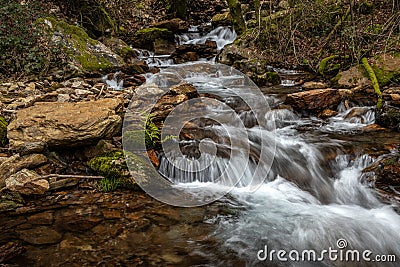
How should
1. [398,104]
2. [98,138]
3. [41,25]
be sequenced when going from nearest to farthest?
[98,138]
[398,104]
[41,25]

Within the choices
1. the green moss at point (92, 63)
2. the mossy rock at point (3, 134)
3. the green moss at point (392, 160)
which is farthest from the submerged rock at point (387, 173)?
the green moss at point (92, 63)

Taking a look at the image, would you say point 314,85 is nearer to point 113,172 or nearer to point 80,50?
point 113,172

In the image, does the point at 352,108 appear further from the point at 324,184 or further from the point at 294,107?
the point at 324,184

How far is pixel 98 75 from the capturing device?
8.94 m

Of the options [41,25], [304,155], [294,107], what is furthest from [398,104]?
[41,25]

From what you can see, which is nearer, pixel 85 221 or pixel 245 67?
pixel 85 221

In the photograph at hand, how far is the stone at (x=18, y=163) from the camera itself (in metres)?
3.83

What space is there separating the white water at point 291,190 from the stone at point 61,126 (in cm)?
118

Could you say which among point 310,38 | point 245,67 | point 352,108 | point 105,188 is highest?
point 310,38

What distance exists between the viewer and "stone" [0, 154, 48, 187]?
3.83 meters

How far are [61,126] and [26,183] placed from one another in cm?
96

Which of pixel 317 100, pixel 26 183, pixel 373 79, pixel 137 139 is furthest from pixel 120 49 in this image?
pixel 373 79

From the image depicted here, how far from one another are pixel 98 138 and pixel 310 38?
32.1 ft

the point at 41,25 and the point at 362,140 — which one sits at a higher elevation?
the point at 41,25
